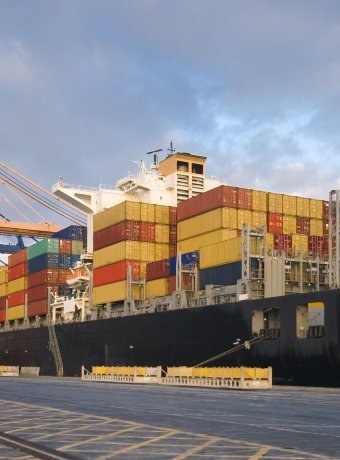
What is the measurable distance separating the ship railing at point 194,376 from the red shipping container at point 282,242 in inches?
459

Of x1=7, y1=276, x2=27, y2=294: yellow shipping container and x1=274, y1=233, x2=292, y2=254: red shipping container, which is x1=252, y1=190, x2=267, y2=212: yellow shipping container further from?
x1=7, y1=276, x2=27, y2=294: yellow shipping container

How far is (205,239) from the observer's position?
169ft

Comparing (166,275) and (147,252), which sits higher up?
(147,252)

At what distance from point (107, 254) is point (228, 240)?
1585 cm

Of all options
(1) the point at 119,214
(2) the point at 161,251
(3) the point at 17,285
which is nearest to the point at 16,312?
(3) the point at 17,285

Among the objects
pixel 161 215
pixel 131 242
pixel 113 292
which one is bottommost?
pixel 113 292

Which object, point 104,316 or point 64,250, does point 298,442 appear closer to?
point 104,316

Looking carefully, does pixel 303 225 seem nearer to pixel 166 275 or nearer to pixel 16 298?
pixel 166 275

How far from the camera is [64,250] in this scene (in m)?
74.6

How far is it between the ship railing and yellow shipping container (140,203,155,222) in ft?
42.5

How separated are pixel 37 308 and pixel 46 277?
4045 millimetres

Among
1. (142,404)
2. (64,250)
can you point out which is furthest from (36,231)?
(142,404)

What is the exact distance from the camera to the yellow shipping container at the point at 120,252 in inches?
2218

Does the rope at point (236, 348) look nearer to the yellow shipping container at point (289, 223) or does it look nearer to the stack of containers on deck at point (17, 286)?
the yellow shipping container at point (289, 223)
